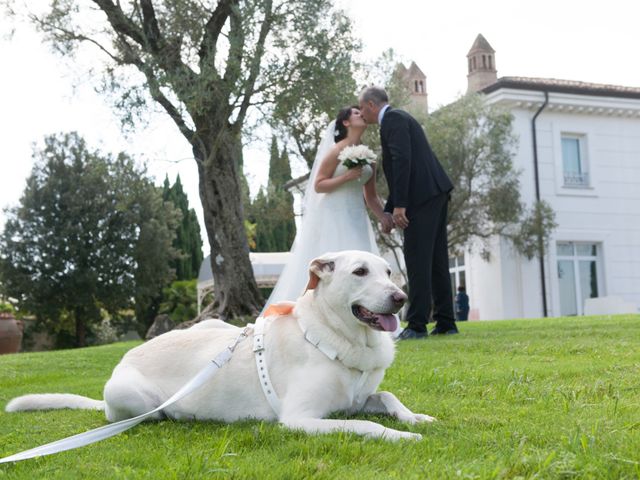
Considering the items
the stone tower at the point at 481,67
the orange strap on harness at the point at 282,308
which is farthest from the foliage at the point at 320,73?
the stone tower at the point at 481,67

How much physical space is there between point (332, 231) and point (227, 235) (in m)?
9.03

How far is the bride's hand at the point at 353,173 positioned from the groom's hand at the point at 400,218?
633mm

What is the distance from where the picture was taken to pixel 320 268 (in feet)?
14.2

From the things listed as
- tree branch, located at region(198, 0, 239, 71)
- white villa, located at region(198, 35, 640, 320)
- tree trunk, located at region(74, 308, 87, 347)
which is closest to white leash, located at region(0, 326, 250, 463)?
tree branch, located at region(198, 0, 239, 71)

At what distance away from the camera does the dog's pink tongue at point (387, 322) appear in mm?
4020

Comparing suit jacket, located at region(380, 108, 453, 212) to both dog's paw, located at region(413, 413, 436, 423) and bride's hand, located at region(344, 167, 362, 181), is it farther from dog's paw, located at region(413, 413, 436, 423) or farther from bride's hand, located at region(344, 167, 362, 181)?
dog's paw, located at region(413, 413, 436, 423)

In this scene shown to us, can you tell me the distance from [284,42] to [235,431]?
43.8ft

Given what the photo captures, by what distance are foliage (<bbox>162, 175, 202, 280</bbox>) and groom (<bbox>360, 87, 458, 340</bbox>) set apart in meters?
Answer: 38.7

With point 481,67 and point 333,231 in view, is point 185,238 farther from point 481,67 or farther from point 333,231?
point 333,231

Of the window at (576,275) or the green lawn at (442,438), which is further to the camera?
the window at (576,275)

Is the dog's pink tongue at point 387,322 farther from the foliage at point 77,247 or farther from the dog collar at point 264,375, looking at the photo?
the foliage at point 77,247

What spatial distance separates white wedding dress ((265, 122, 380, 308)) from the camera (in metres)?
9.26

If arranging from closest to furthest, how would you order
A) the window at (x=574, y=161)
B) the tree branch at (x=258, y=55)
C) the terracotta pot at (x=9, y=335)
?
the tree branch at (x=258, y=55) → the terracotta pot at (x=9, y=335) → the window at (x=574, y=161)

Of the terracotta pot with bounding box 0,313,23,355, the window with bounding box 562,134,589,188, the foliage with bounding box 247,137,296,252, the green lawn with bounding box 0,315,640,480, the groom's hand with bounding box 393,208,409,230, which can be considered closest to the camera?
the green lawn with bounding box 0,315,640,480
